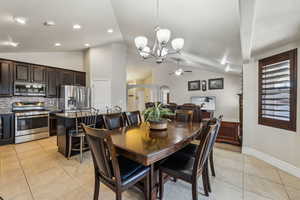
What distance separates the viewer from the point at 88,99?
5207 millimetres

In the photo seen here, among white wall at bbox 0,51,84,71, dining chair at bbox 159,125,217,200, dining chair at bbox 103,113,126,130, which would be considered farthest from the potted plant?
white wall at bbox 0,51,84,71

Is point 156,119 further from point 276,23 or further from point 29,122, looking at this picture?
point 29,122

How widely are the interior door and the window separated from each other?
4.58 m

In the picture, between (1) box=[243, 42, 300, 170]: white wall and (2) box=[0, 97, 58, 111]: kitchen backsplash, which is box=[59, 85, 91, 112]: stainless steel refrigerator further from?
(1) box=[243, 42, 300, 170]: white wall

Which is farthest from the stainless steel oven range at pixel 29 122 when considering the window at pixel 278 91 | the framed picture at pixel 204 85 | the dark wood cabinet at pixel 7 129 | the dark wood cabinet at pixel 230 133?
the framed picture at pixel 204 85

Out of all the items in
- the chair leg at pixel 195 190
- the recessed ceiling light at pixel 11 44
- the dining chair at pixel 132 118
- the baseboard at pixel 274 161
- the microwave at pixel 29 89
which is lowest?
the baseboard at pixel 274 161

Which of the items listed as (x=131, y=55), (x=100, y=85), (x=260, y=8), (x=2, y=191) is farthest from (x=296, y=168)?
(x=131, y=55)

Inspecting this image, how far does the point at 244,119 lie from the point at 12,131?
582 cm

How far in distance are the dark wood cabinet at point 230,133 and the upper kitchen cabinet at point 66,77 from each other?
5.38 metres

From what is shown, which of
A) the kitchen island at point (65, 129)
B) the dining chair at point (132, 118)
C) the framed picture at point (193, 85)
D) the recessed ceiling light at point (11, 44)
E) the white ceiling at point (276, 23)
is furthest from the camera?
the framed picture at point (193, 85)

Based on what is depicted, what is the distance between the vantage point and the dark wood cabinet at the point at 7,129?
11.8ft

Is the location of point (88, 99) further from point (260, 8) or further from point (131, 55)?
point (260, 8)

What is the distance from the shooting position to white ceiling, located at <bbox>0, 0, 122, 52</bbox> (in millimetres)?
2168

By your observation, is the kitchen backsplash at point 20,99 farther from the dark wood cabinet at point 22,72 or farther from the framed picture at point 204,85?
the framed picture at point 204,85
